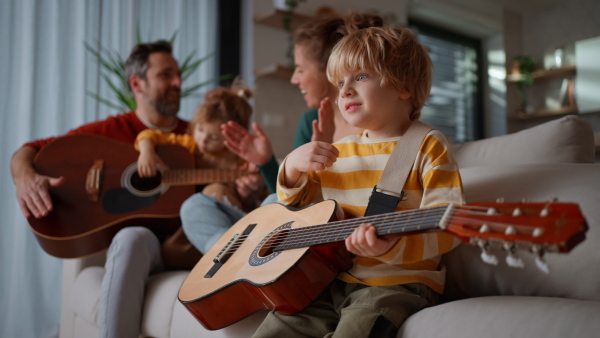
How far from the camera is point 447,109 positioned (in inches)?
213

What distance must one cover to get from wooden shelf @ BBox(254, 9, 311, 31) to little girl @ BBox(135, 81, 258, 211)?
144cm

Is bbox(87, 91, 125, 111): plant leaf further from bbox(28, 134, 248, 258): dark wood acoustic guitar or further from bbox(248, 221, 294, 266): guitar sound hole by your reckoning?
bbox(248, 221, 294, 266): guitar sound hole

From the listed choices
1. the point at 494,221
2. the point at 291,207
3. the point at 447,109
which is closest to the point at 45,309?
the point at 291,207

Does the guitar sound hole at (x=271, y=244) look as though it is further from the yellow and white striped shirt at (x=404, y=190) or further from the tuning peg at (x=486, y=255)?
the tuning peg at (x=486, y=255)

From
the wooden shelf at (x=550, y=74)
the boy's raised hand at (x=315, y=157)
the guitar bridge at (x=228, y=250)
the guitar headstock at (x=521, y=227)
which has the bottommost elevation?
the guitar bridge at (x=228, y=250)

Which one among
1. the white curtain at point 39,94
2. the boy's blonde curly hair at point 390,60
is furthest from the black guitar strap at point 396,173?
the white curtain at point 39,94

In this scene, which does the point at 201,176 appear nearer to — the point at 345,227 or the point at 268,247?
the point at 268,247

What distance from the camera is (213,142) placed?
2.16 metres

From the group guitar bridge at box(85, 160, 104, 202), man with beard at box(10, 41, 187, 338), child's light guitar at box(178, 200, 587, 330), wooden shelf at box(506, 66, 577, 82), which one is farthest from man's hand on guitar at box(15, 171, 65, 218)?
wooden shelf at box(506, 66, 577, 82)

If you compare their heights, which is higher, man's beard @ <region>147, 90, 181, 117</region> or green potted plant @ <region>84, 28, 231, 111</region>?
green potted plant @ <region>84, 28, 231, 111</region>

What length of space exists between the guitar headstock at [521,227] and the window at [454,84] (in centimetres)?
457

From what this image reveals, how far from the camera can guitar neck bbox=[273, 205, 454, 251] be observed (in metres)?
0.77

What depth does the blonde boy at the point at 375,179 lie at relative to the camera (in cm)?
97

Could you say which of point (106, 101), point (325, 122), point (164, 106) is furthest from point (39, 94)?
point (325, 122)
